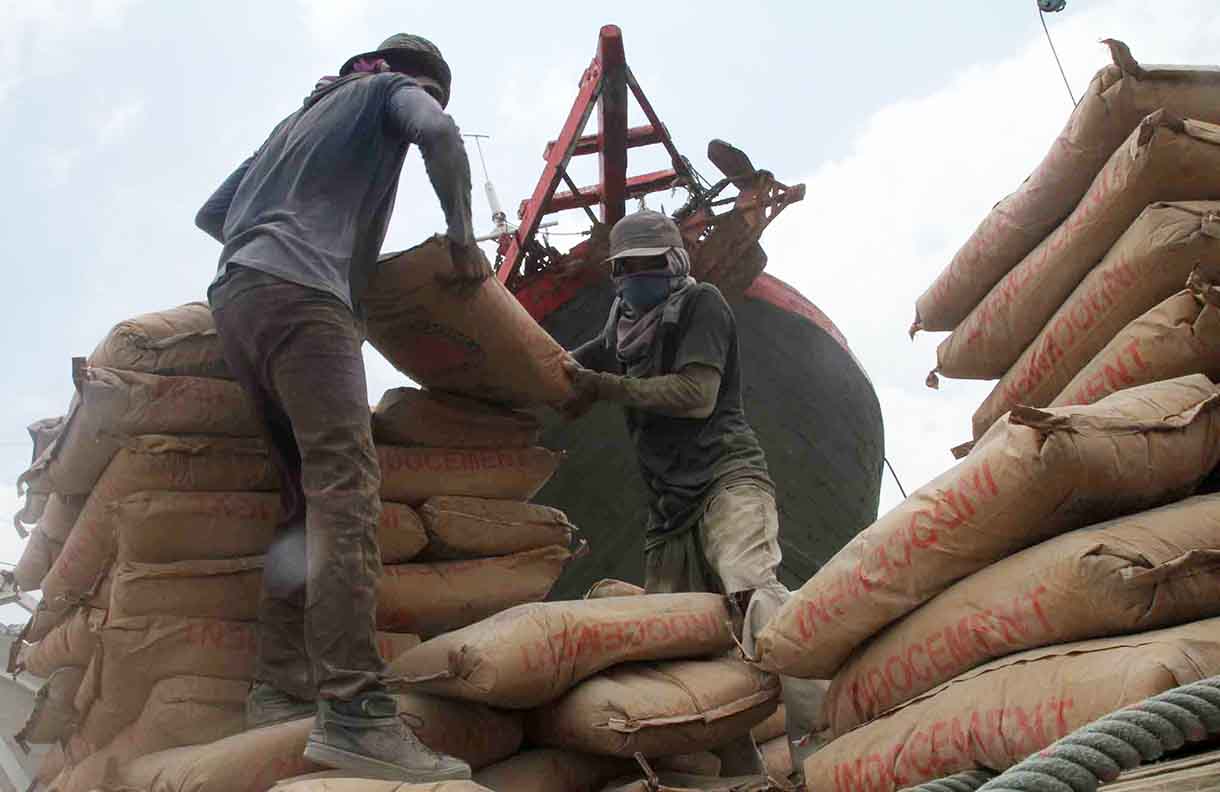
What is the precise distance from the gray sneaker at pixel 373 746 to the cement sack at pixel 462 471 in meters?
0.86

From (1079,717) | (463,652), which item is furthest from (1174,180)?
(463,652)

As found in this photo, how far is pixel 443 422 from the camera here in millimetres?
3023

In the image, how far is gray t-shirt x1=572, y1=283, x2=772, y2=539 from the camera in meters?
3.17

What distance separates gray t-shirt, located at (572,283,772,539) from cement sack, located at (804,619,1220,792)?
121cm

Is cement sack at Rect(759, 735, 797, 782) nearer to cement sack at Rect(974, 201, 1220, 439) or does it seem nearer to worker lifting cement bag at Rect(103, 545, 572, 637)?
worker lifting cement bag at Rect(103, 545, 572, 637)

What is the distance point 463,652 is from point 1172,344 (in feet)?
5.14

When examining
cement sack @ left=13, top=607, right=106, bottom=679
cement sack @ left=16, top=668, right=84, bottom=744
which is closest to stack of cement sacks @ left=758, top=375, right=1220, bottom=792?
cement sack @ left=13, top=607, right=106, bottom=679

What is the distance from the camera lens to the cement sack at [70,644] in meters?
2.55

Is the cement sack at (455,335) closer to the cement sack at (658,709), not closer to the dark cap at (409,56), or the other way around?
the dark cap at (409,56)

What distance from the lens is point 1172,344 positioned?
2.24m

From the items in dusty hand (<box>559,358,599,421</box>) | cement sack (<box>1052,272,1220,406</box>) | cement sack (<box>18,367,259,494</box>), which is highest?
cement sack (<box>18,367,259,494</box>)

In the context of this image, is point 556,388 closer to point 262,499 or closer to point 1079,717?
point 262,499

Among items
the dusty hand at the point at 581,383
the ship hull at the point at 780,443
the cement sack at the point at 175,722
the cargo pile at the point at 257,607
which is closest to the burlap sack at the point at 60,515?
the cargo pile at the point at 257,607

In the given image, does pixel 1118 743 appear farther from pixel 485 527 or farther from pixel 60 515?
pixel 60 515
